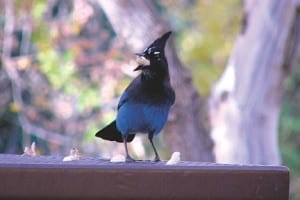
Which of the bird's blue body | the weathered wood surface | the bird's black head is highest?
the bird's black head

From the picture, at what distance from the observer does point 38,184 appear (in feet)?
6.21

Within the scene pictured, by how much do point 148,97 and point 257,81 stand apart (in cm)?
268

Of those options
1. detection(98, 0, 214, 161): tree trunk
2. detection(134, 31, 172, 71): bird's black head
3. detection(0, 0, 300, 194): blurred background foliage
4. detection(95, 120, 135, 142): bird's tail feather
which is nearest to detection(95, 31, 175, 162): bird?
detection(134, 31, 172, 71): bird's black head

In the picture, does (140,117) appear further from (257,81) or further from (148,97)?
(257,81)

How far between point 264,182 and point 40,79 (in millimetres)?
7299

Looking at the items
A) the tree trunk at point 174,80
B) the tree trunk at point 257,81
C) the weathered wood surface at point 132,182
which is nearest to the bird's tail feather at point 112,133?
the weathered wood surface at point 132,182

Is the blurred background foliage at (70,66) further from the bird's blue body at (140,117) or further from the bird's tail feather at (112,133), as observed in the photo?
the bird's blue body at (140,117)

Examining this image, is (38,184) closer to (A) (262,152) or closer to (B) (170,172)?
(B) (170,172)

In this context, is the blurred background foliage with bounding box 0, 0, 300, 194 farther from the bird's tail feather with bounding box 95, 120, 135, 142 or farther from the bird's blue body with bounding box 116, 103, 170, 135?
the bird's blue body with bounding box 116, 103, 170, 135

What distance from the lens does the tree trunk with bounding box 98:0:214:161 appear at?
5.69 metres

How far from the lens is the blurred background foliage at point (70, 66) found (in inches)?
320

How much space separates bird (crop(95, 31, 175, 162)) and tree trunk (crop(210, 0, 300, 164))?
2.60 m

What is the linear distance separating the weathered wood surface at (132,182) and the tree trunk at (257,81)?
393cm

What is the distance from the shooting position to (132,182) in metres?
1.92
